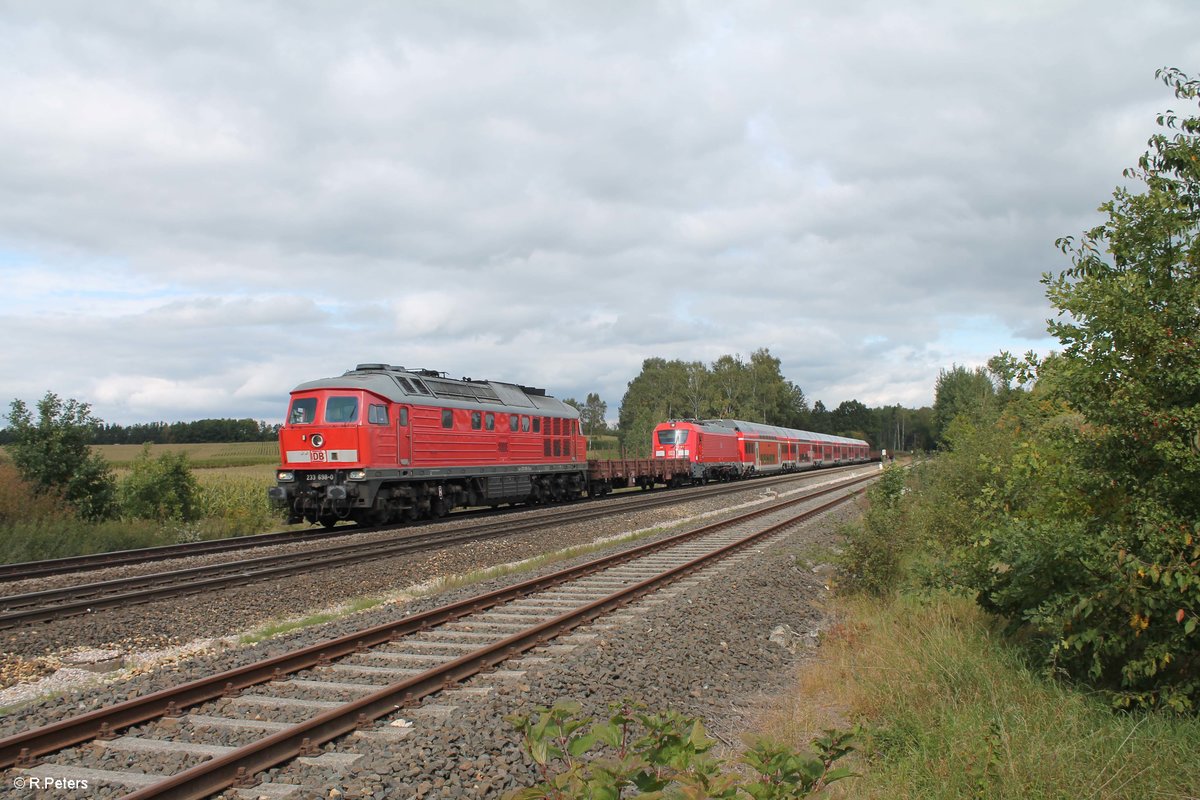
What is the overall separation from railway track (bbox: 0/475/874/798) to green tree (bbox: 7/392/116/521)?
14344mm

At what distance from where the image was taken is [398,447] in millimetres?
19938

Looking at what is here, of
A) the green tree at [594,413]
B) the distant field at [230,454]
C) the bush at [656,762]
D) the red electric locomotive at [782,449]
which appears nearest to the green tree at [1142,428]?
the bush at [656,762]

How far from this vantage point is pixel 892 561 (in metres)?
11.1

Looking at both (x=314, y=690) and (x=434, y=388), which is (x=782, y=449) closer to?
(x=434, y=388)

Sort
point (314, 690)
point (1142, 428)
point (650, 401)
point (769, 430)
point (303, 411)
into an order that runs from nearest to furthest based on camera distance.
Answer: point (1142, 428) → point (314, 690) → point (303, 411) → point (769, 430) → point (650, 401)

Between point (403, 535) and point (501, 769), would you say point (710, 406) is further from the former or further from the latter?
point (501, 769)

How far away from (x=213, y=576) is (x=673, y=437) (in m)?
29.7

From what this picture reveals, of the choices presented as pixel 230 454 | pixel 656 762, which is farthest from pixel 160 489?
pixel 230 454

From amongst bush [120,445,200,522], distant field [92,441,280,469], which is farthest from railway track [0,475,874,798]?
distant field [92,441,280,469]

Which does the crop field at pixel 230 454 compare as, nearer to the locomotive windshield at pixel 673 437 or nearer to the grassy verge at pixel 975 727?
the locomotive windshield at pixel 673 437

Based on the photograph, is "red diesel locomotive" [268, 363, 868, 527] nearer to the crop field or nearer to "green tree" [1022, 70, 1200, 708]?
"green tree" [1022, 70, 1200, 708]

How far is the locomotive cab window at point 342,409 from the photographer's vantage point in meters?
19.2

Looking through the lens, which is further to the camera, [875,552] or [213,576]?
[213,576]

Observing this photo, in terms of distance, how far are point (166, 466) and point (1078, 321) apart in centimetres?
2215
